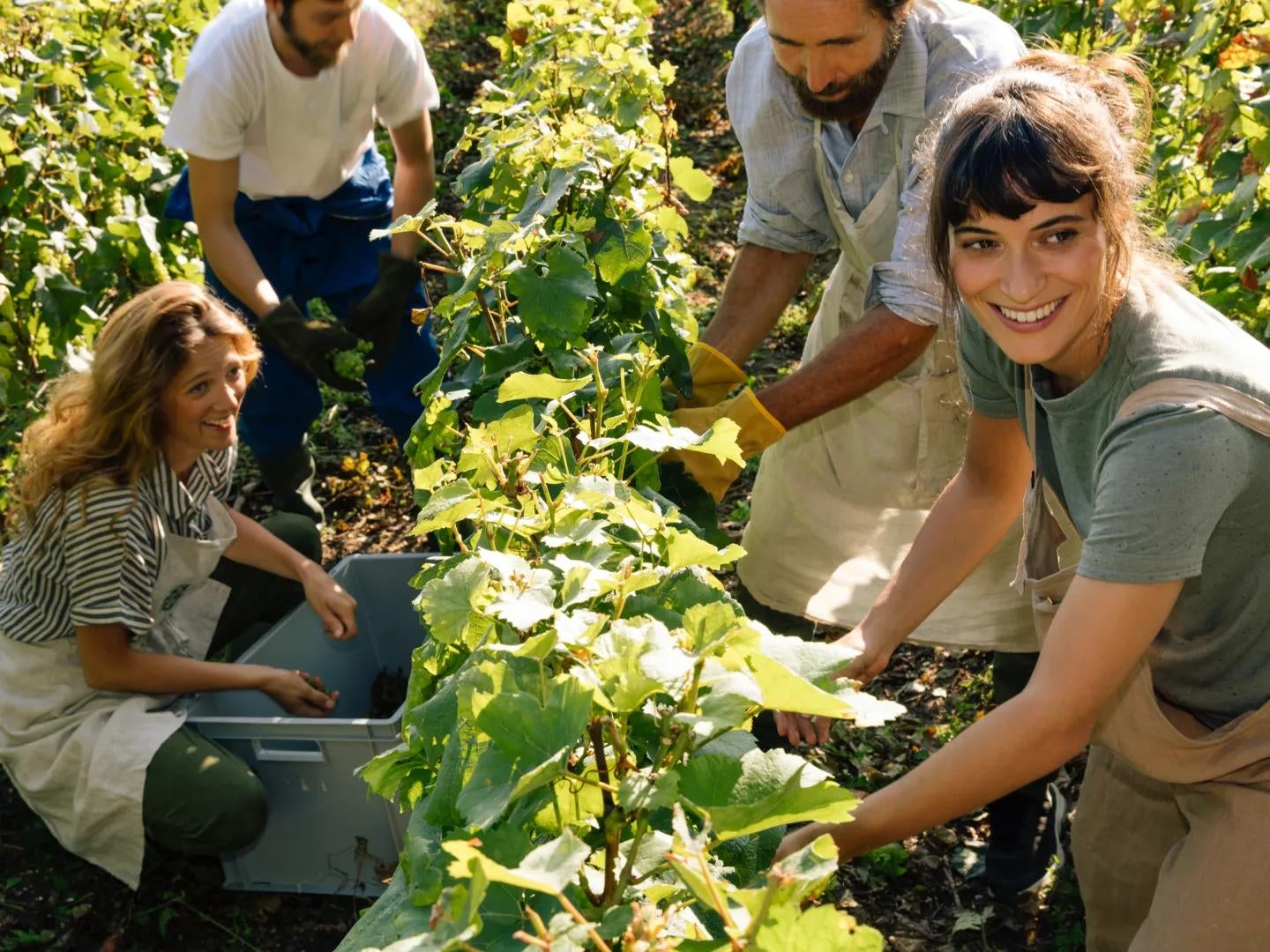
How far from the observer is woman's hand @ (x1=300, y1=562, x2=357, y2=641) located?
319 cm

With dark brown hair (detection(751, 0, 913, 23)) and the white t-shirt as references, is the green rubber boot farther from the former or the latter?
dark brown hair (detection(751, 0, 913, 23))

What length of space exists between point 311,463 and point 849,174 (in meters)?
2.31

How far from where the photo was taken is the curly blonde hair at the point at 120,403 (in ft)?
9.24

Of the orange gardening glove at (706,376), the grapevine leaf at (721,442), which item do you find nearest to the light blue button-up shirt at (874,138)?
the orange gardening glove at (706,376)

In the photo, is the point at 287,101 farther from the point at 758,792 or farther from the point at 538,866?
the point at 538,866

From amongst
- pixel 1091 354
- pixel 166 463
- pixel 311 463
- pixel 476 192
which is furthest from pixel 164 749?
pixel 1091 354

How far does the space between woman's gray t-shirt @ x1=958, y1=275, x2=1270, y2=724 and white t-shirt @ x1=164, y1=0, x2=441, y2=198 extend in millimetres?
2273

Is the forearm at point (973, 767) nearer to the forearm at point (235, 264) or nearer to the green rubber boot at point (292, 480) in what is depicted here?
the forearm at point (235, 264)

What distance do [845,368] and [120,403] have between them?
1.55 meters

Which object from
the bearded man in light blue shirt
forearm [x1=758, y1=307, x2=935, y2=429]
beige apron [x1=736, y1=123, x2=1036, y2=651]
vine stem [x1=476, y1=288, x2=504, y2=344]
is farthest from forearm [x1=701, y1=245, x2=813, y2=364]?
vine stem [x1=476, y1=288, x2=504, y2=344]

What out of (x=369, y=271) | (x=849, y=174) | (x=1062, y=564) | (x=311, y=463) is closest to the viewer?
Result: (x=1062, y=564)

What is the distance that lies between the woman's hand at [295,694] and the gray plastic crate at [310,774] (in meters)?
0.06

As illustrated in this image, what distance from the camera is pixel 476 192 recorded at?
280cm

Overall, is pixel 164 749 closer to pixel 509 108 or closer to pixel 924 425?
pixel 509 108
